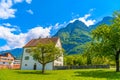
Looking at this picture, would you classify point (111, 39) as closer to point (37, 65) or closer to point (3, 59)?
point (37, 65)

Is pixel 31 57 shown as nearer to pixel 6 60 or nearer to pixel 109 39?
pixel 6 60

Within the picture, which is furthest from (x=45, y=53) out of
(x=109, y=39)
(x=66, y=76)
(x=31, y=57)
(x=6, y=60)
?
(x=6, y=60)

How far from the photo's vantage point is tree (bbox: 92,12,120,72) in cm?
6144

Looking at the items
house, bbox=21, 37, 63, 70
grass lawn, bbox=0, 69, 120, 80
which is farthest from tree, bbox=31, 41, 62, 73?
house, bbox=21, 37, 63, 70

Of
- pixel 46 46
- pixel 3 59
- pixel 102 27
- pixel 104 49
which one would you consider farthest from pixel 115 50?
pixel 3 59

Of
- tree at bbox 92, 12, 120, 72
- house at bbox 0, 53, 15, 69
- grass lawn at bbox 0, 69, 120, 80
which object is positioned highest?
tree at bbox 92, 12, 120, 72

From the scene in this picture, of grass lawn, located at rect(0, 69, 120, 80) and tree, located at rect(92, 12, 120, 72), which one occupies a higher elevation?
tree, located at rect(92, 12, 120, 72)

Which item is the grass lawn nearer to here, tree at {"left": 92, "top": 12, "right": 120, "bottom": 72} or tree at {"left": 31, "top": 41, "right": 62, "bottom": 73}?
tree at {"left": 92, "top": 12, "right": 120, "bottom": 72}

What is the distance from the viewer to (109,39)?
2502 inches

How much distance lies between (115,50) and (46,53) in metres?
21.0

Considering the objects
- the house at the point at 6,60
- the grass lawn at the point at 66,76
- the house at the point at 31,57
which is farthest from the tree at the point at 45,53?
the house at the point at 6,60

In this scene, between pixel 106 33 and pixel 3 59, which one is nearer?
pixel 106 33

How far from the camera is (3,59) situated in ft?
486

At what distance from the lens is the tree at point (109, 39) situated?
6144 cm
